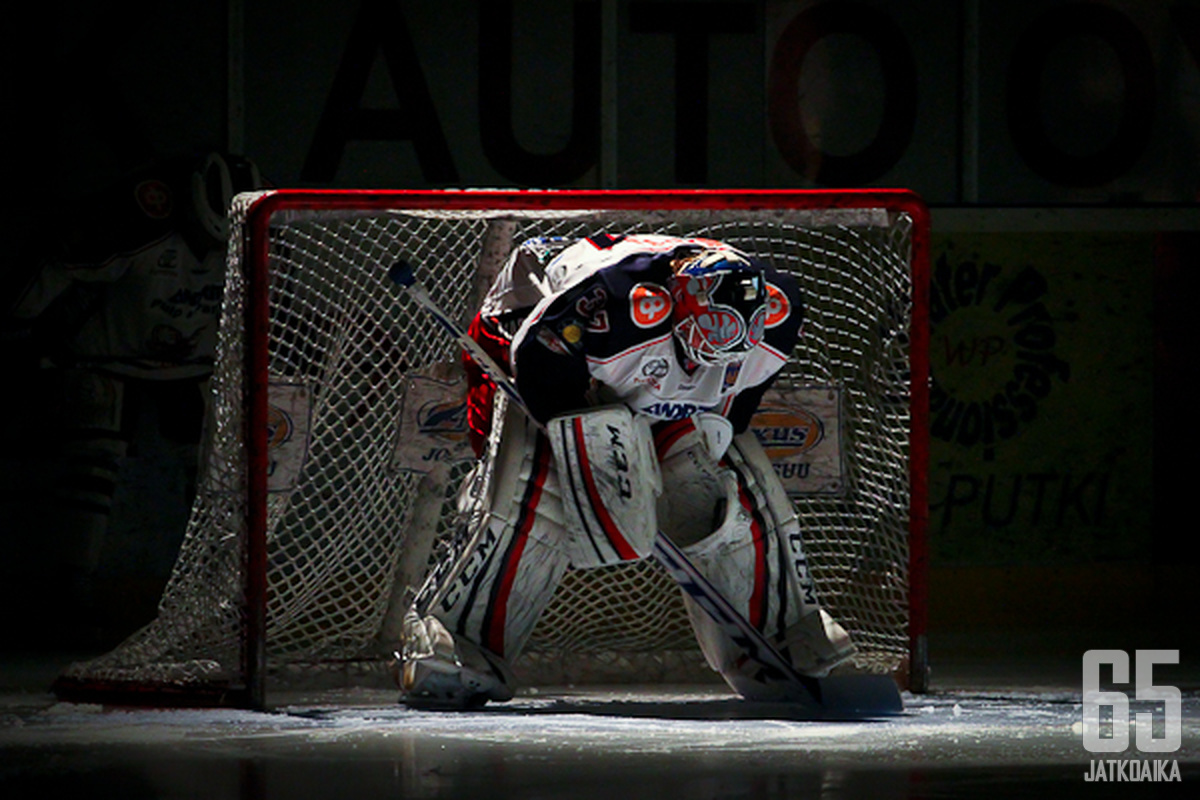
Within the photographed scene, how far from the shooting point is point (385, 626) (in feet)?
17.5

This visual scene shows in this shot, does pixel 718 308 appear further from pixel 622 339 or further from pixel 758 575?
pixel 758 575

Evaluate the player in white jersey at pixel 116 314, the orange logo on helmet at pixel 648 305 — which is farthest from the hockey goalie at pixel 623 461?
the player in white jersey at pixel 116 314

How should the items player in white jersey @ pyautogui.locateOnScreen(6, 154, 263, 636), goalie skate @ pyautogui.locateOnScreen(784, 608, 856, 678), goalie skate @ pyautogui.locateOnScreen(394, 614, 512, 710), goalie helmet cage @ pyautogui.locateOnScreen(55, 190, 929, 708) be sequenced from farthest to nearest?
player in white jersey @ pyautogui.locateOnScreen(6, 154, 263, 636), goalie helmet cage @ pyautogui.locateOnScreen(55, 190, 929, 708), goalie skate @ pyautogui.locateOnScreen(784, 608, 856, 678), goalie skate @ pyautogui.locateOnScreen(394, 614, 512, 710)

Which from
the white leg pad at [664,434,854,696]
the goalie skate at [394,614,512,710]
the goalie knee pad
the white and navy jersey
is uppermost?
the white and navy jersey

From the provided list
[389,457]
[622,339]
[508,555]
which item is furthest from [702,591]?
[389,457]

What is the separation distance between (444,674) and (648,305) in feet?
2.65

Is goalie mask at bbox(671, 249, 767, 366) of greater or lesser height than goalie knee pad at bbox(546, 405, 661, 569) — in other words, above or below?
above

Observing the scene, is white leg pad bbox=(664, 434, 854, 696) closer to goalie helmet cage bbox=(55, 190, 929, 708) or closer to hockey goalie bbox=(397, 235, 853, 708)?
hockey goalie bbox=(397, 235, 853, 708)

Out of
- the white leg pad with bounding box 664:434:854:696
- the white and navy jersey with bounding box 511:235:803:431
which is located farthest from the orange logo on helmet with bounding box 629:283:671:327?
the white leg pad with bounding box 664:434:854:696

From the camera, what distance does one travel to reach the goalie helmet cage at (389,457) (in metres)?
4.62

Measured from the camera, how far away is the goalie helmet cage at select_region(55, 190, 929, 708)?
462 centimetres

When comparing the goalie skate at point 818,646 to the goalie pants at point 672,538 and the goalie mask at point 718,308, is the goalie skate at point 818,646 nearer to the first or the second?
the goalie pants at point 672,538

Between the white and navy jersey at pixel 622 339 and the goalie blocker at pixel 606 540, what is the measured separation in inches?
2.8

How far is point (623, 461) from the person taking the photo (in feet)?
14.3
